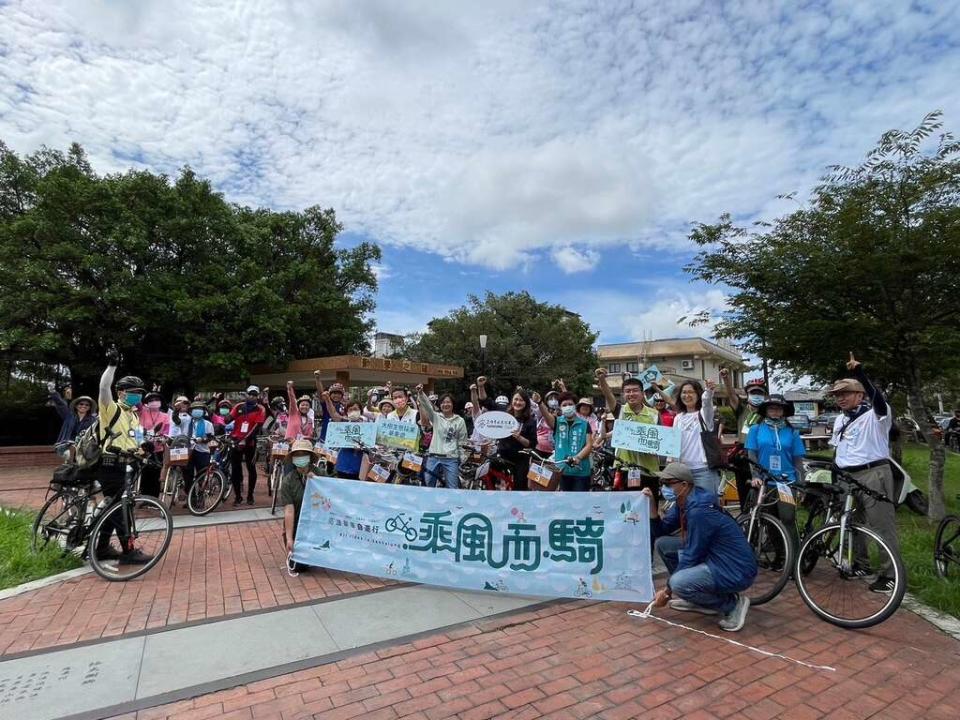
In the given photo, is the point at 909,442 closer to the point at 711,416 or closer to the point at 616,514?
the point at 711,416

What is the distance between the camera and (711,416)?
18.6 ft

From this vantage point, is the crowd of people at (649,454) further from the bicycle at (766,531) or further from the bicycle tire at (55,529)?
the bicycle tire at (55,529)

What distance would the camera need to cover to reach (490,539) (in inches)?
191

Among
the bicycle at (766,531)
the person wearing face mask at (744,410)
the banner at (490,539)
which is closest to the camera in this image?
the banner at (490,539)

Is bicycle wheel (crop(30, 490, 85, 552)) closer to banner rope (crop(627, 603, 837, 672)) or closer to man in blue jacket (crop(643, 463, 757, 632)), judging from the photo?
banner rope (crop(627, 603, 837, 672))

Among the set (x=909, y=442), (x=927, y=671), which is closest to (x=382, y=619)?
(x=927, y=671)

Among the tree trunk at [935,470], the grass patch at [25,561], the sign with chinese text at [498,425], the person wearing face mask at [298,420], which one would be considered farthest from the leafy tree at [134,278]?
the tree trunk at [935,470]

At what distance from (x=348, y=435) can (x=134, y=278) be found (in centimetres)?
1103

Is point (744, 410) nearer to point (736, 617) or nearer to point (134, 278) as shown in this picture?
point (736, 617)

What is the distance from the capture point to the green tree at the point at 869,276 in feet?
22.7

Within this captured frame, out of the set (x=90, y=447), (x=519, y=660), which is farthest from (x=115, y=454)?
(x=519, y=660)

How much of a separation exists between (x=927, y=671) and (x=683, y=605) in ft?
4.90

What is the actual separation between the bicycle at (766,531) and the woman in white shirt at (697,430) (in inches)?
17.6

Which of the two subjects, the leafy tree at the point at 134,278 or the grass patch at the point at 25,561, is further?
the leafy tree at the point at 134,278
